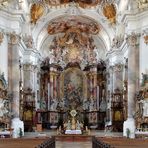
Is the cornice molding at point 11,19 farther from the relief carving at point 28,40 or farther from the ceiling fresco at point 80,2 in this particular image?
the ceiling fresco at point 80,2

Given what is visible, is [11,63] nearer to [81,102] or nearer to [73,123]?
[73,123]

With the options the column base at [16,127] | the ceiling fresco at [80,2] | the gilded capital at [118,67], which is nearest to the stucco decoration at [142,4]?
the ceiling fresco at [80,2]

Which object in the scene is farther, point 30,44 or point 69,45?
point 69,45

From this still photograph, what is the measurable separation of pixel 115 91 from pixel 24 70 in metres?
6.95

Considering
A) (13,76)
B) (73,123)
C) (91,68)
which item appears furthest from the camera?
(91,68)

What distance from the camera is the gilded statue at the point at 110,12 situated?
1217 inches

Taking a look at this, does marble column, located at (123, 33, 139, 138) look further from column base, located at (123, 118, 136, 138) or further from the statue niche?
the statue niche

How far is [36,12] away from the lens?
103ft

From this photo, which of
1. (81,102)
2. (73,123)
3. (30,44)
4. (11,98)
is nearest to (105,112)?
(81,102)

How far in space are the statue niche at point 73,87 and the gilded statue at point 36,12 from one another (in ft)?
21.5

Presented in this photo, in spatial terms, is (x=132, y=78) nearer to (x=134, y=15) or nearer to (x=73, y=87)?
(x=134, y=15)

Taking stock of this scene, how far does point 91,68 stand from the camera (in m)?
36.0

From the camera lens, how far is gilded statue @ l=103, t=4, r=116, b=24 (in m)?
30.9

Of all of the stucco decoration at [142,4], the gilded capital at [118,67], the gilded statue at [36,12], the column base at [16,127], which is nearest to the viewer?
the stucco decoration at [142,4]
